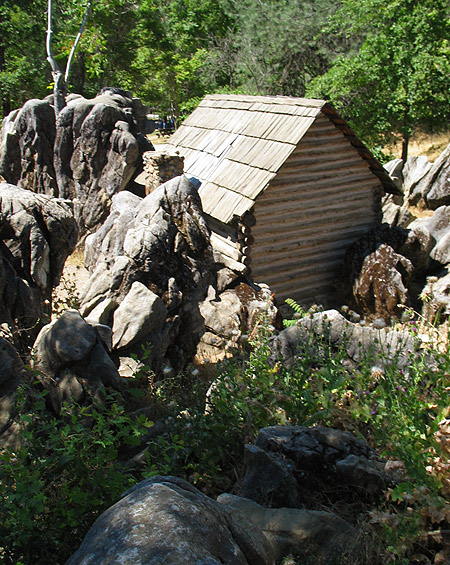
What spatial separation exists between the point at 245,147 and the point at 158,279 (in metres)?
5.48

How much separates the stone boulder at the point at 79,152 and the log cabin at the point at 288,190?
6.99 feet

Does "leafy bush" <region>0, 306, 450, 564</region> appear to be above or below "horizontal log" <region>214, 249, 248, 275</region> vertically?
above

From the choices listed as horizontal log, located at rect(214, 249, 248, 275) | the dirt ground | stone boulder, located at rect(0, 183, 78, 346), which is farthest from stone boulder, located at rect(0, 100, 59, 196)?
the dirt ground

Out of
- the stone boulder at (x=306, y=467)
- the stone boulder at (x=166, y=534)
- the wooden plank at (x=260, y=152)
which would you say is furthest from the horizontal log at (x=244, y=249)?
the stone boulder at (x=166, y=534)

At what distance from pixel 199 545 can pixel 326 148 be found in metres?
10.7

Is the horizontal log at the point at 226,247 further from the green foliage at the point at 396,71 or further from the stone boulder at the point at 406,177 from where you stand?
the green foliage at the point at 396,71

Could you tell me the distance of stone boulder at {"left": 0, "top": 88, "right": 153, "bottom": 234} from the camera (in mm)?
14031

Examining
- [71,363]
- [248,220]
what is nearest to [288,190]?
[248,220]

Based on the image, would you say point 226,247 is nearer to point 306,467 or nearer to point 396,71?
point 306,467

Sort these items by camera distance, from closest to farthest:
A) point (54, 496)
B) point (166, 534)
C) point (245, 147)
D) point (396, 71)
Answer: point (166, 534), point (54, 496), point (245, 147), point (396, 71)

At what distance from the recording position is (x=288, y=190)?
11.2 m

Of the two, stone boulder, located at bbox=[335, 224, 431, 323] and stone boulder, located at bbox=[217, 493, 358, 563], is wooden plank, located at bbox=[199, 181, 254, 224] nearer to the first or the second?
stone boulder, located at bbox=[335, 224, 431, 323]

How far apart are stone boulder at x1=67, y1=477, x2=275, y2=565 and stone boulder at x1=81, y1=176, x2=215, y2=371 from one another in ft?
14.4

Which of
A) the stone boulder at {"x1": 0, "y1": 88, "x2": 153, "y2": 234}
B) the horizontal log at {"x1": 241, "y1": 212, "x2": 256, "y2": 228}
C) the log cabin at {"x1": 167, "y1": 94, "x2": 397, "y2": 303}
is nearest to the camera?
the horizontal log at {"x1": 241, "y1": 212, "x2": 256, "y2": 228}
